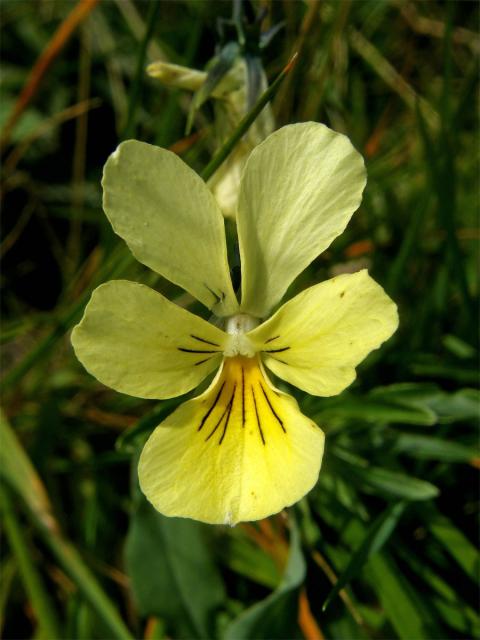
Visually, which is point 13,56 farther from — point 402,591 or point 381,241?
point 402,591

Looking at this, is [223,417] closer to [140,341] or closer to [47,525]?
[140,341]

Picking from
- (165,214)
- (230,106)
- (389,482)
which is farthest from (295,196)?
(389,482)

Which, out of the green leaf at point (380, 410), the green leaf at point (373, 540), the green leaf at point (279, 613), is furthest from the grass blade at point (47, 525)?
the green leaf at point (380, 410)

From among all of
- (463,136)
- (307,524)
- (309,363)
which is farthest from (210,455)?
(463,136)

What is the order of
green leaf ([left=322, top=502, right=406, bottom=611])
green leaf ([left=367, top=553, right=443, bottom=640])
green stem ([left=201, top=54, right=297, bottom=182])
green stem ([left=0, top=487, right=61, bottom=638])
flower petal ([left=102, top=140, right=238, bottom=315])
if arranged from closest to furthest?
flower petal ([left=102, top=140, right=238, bottom=315]), green stem ([left=201, top=54, right=297, bottom=182]), green leaf ([left=322, top=502, right=406, bottom=611]), green leaf ([left=367, top=553, right=443, bottom=640]), green stem ([left=0, top=487, right=61, bottom=638])

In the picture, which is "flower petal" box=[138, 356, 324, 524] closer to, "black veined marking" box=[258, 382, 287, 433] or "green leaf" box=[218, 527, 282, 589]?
"black veined marking" box=[258, 382, 287, 433]

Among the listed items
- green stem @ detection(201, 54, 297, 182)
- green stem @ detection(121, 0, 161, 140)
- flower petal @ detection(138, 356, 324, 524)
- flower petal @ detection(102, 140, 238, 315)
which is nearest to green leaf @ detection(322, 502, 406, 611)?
flower petal @ detection(138, 356, 324, 524)
